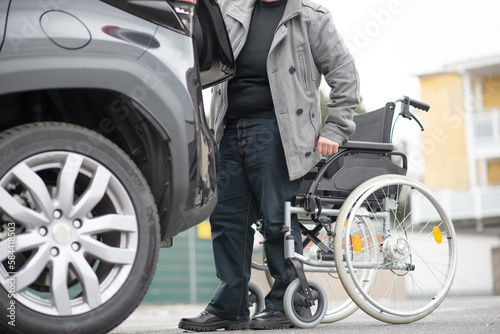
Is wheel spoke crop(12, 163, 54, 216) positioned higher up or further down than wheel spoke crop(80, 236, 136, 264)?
higher up

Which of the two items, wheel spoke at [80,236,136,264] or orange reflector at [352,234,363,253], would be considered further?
orange reflector at [352,234,363,253]

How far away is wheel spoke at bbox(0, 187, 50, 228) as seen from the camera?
2244 mm

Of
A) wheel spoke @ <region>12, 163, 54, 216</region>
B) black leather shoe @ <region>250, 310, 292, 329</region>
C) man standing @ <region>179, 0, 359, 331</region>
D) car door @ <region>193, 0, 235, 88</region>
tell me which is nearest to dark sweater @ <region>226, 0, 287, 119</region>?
man standing @ <region>179, 0, 359, 331</region>

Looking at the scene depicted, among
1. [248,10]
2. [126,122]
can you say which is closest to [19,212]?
[126,122]

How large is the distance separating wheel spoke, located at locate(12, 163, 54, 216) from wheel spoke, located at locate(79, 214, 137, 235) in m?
0.14

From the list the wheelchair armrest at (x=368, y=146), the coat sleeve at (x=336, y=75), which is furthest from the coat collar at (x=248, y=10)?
the wheelchair armrest at (x=368, y=146)

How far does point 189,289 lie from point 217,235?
8.06 m

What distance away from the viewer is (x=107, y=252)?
7.80 feet

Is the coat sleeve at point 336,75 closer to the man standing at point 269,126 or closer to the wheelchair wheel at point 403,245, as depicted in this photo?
the man standing at point 269,126

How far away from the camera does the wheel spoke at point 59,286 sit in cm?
228

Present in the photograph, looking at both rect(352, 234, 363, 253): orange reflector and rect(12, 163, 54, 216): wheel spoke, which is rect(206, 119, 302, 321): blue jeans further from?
rect(12, 163, 54, 216): wheel spoke

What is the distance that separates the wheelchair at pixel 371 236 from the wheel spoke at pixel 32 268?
58.4 inches

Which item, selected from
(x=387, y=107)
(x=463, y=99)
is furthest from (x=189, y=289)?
(x=463, y=99)

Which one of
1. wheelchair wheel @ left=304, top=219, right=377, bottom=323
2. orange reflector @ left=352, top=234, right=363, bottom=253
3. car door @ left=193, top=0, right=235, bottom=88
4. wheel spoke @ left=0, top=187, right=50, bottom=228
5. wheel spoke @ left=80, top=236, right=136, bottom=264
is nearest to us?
wheel spoke @ left=0, top=187, right=50, bottom=228
